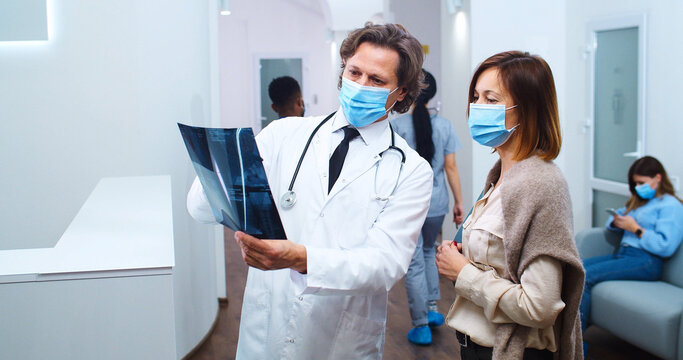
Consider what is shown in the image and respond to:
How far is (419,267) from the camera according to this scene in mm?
4129

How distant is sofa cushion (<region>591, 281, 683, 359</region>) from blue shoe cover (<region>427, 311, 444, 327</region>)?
956 mm

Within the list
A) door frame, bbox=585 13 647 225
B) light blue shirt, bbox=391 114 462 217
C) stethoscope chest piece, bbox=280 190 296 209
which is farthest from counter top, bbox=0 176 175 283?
door frame, bbox=585 13 647 225

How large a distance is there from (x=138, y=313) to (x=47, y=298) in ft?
0.63

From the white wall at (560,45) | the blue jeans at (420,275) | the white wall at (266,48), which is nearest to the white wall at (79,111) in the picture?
the blue jeans at (420,275)

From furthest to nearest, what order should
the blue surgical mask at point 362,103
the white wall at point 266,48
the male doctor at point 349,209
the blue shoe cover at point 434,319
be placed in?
the white wall at point 266,48 < the blue shoe cover at point 434,319 < the blue surgical mask at point 362,103 < the male doctor at point 349,209

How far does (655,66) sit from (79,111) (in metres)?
3.60

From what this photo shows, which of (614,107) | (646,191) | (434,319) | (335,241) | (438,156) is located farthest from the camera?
(614,107)

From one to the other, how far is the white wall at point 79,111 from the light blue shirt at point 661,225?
8.86ft

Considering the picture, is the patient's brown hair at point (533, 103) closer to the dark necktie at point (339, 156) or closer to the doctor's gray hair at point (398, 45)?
the doctor's gray hair at point (398, 45)

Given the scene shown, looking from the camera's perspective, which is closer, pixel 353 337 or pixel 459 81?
pixel 353 337

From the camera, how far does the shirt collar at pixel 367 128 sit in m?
1.87

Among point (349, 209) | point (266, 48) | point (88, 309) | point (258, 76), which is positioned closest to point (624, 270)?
point (349, 209)

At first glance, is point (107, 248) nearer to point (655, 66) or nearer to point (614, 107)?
point (655, 66)

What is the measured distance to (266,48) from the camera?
43.8ft
